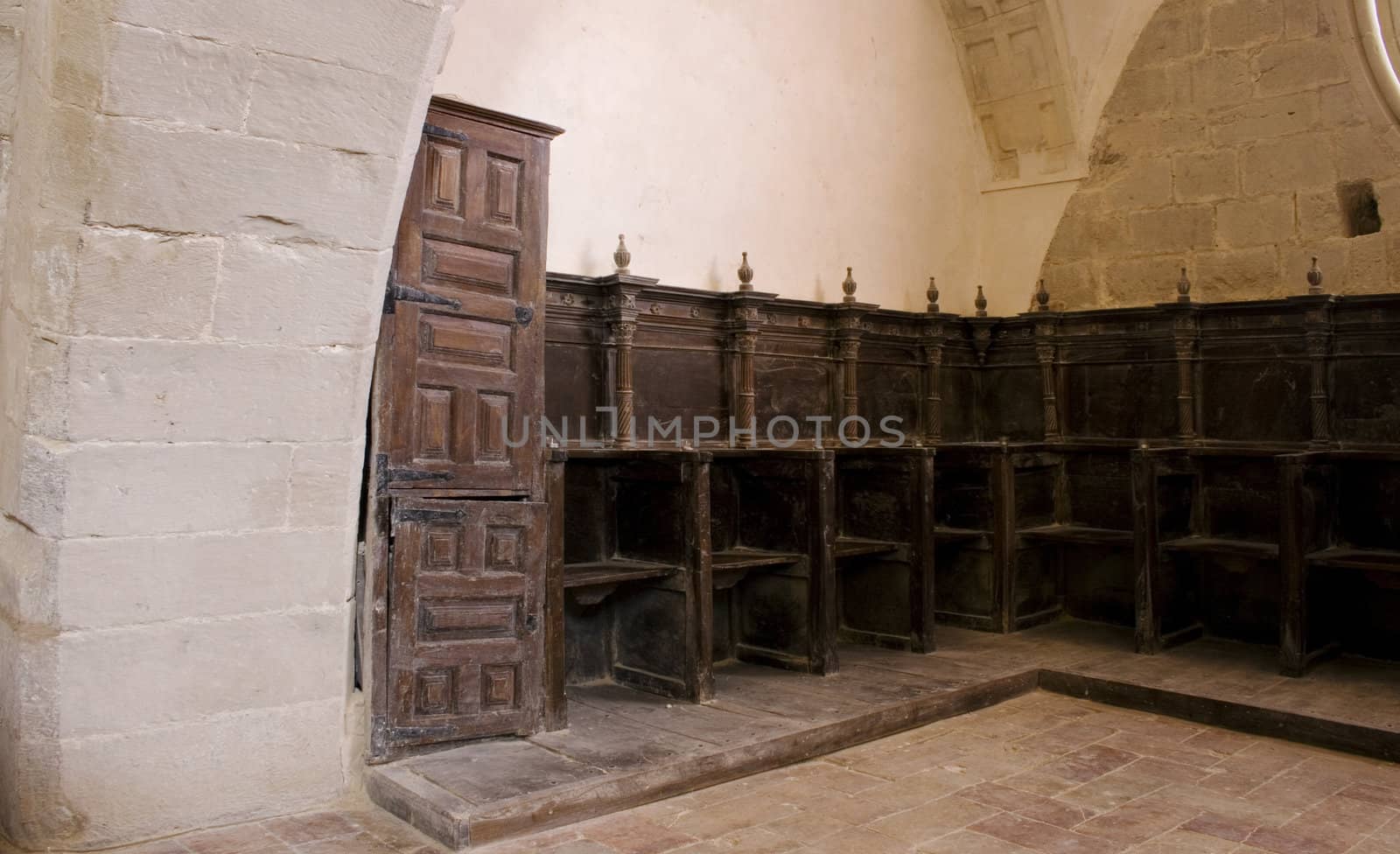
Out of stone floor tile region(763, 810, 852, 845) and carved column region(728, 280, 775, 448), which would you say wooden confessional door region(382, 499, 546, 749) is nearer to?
stone floor tile region(763, 810, 852, 845)

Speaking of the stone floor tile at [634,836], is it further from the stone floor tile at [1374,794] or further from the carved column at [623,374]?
the stone floor tile at [1374,794]

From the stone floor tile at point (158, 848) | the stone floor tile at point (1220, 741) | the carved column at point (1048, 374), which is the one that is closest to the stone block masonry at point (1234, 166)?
the carved column at point (1048, 374)

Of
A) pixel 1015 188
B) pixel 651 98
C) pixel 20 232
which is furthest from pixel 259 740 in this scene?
pixel 1015 188

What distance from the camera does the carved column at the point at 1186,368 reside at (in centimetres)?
539

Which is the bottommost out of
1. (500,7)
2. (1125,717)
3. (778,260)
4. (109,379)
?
(1125,717)

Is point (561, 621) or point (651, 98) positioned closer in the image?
point (561, 621)

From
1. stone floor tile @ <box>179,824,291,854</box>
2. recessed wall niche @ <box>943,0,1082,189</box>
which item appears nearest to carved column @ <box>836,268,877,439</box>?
recessed wall niche @ <box>943,0,1082,189</box>

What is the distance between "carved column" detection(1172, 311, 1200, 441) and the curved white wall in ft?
3.55

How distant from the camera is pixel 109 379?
8.75 ft

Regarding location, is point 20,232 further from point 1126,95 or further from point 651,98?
point 1126,95

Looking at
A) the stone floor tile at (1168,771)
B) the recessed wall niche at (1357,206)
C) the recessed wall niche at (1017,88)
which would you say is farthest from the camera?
the recessed wall niche at (1017,88)

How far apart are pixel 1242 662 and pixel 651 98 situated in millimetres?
3608

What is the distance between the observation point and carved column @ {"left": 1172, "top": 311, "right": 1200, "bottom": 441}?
539 cm

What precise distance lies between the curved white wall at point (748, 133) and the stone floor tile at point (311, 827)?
7.55 feet
